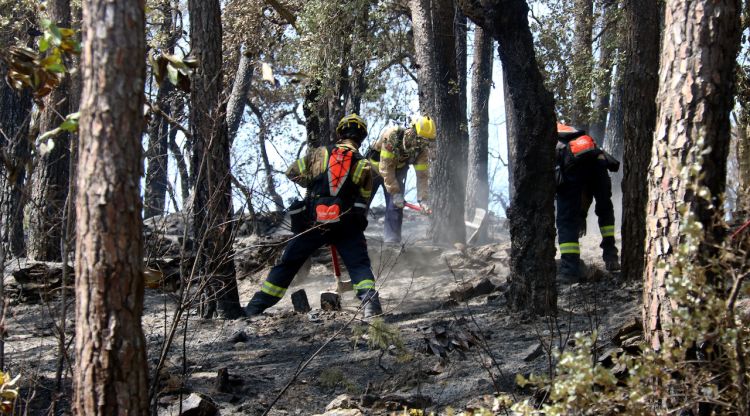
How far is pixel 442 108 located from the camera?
12.2 metres

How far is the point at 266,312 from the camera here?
9.06 meters

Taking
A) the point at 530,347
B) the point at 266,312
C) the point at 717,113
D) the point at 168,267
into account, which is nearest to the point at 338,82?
the point at 168,267

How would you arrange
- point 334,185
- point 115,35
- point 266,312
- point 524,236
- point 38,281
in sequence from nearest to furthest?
1. point 115,35
2. point 524,236
3. point 334,185
4. point 266,312
5. point 38,281

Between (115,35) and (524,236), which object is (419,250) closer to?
(524,236)

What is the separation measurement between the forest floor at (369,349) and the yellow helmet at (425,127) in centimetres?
182

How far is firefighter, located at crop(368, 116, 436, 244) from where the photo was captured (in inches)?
454

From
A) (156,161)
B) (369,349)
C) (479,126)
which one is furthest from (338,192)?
(479,126)

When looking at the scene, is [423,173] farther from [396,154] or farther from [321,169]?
[321,169]

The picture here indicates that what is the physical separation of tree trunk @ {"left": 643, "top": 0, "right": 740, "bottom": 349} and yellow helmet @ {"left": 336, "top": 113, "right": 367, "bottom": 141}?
440cm

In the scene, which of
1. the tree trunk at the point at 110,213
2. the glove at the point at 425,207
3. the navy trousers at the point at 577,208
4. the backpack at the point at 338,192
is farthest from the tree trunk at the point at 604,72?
the tree trunk at the point at 110,213

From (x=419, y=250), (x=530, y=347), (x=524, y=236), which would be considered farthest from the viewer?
(x=419, y=250)

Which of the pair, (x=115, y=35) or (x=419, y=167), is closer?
(x=115, y=35)

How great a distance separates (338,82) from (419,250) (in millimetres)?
3211

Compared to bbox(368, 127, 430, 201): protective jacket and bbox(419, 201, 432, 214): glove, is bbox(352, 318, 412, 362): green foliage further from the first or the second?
bbox(419, 201, 432, 214): glove
